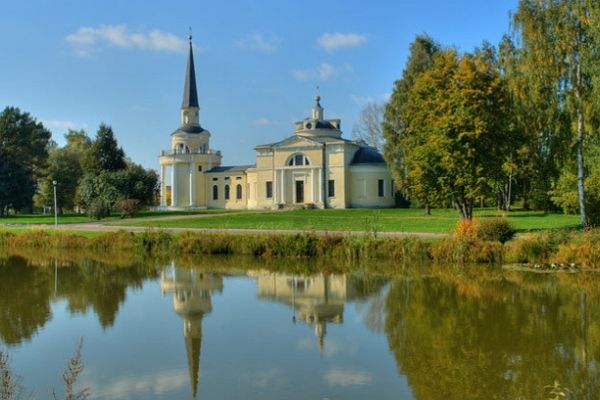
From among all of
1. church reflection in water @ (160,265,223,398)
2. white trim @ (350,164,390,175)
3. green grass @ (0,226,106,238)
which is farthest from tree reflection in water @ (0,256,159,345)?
white trim @ (350,164,390,175)

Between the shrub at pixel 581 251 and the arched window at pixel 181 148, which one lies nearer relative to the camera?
the shrub at pixel 581 251

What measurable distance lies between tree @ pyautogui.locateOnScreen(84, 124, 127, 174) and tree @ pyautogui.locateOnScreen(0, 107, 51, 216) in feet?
24.8

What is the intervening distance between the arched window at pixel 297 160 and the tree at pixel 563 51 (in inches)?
1307

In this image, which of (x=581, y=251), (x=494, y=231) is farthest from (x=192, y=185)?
(x=581, y=251)

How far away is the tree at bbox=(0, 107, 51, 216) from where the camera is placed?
5978 centimetres

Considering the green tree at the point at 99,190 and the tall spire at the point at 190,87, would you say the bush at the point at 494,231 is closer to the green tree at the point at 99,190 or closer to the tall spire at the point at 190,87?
the green tree at the point at 99,190

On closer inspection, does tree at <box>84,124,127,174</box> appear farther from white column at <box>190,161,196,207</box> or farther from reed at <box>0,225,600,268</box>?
reed at <box>0,225,600,268</box>

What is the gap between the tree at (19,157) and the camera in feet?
196

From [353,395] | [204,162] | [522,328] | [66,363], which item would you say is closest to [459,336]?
[522,328]

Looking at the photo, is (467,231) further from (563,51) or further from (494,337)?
(494,337)

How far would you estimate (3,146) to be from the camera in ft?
201

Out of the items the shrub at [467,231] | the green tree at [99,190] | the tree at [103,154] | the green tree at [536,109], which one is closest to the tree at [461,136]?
the green tree at [536,109]

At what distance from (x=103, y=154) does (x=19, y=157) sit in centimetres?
1092

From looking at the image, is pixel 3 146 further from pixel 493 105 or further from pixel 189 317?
pixel 189 317
